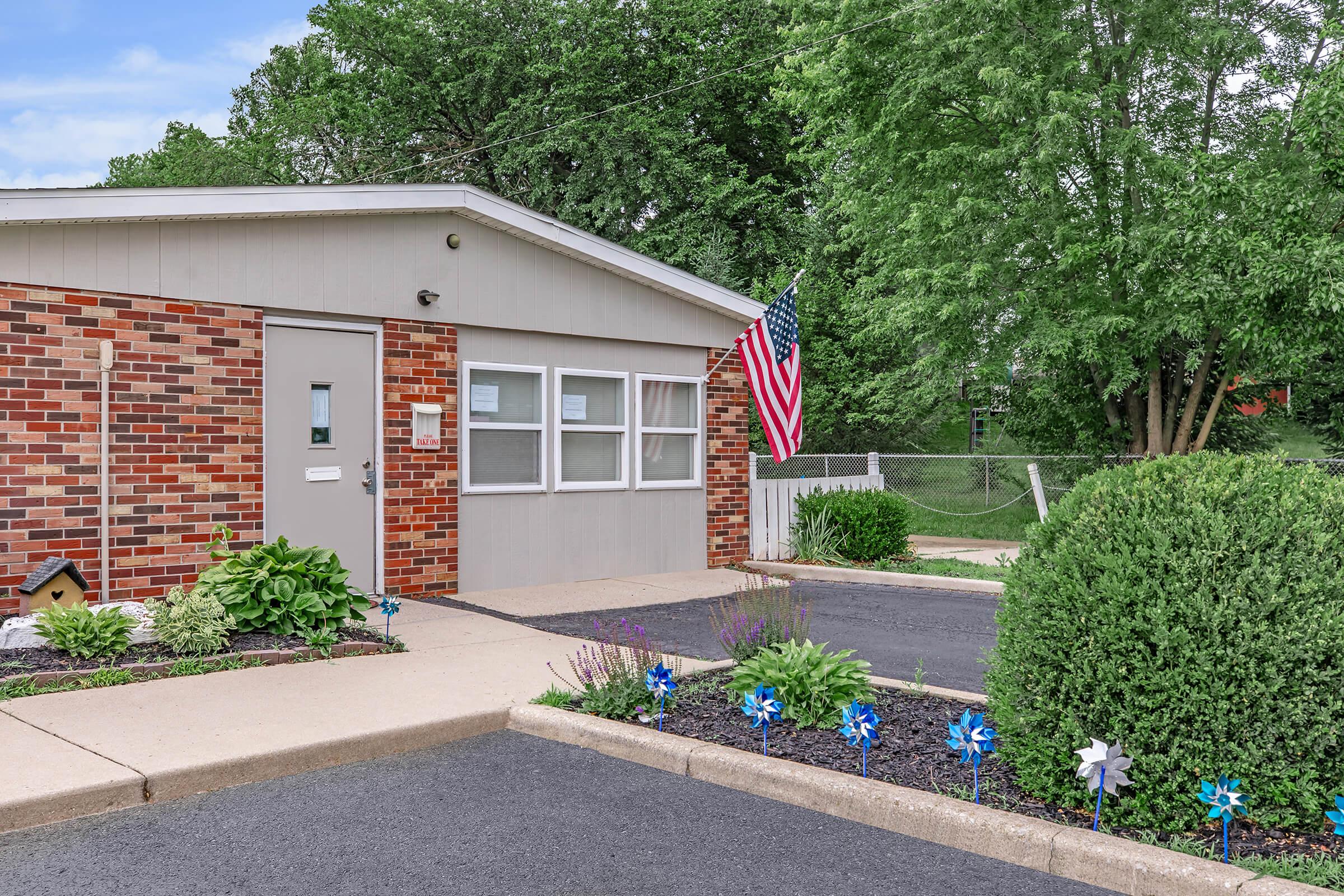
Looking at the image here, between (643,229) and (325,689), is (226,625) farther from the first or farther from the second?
(643,229)

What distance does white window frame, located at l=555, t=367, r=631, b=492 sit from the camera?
11070 millimetres

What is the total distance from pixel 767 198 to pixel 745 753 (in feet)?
77.9

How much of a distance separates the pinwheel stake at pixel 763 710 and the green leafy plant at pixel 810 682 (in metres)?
0.14

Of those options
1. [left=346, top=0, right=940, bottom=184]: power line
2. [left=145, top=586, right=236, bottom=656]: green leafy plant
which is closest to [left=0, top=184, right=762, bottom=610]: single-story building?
[left=145, top=586, right=236, bottom=656]: green leafy plant

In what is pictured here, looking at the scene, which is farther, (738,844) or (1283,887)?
(738,844)

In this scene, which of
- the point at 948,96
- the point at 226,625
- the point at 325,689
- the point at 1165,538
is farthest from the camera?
the point at 948,96

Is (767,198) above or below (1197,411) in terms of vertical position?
above

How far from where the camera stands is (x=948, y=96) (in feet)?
60.2

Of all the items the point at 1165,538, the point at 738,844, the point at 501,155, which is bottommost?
the point at 738,844

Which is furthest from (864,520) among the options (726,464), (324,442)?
(324,442)

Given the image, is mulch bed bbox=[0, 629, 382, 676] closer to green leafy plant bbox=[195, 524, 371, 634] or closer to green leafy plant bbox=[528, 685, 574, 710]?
green leafy plant bbox=[195, 524, 371, 634]

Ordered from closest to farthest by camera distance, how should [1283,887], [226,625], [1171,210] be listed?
[1283,887]
[226,625]
[1171,210]

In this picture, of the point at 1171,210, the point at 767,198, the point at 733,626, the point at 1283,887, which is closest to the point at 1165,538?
the point at 1283,887

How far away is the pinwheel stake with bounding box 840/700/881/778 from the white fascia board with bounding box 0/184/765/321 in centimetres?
666
